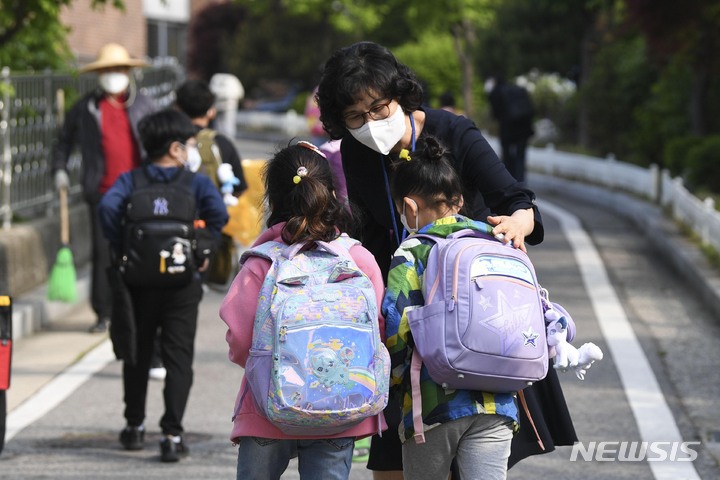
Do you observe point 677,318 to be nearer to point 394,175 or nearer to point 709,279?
point 709,279

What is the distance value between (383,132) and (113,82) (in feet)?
18.8

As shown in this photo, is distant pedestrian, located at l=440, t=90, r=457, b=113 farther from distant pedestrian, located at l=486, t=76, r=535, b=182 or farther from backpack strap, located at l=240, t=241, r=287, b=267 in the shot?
backpack strap, located at l=240, t=241, r=287, b=267

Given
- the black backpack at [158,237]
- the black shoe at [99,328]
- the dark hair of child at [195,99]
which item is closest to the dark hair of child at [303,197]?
the black backpack at [158,237]

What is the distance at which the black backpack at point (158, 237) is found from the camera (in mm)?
6312

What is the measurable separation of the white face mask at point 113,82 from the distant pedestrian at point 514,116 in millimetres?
9311

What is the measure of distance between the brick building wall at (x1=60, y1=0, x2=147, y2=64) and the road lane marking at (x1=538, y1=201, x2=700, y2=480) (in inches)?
433

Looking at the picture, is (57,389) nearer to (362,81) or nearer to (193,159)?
(193,159)

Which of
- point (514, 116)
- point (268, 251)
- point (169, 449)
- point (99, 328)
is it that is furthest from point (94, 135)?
point (514, 116)

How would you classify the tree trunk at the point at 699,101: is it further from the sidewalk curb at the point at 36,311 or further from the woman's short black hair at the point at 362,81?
the woman's short black hair at the point at 362,81

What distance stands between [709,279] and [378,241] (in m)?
7.15

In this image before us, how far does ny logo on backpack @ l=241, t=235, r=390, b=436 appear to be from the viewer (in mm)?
3830

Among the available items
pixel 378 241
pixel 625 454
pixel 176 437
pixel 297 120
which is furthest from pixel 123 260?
pixel 297 120

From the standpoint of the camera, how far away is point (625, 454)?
6.53m

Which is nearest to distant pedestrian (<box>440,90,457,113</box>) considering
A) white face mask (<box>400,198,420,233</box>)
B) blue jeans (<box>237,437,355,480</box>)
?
white face mask (<box>400,198,420,233</box>)
